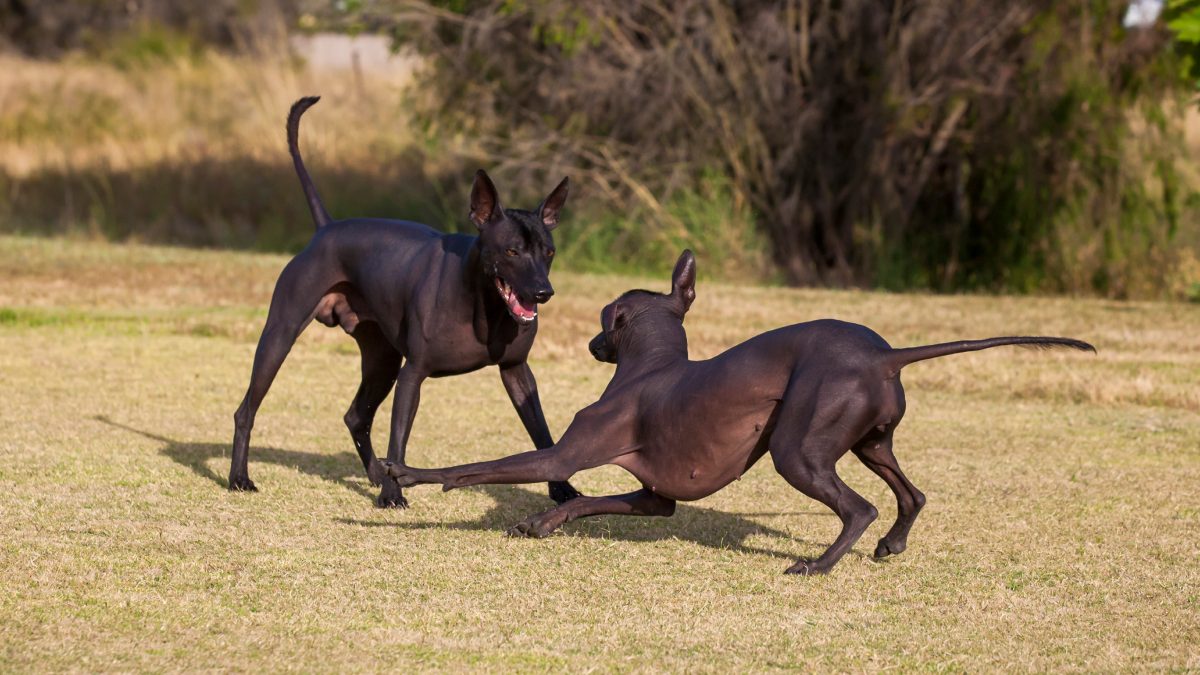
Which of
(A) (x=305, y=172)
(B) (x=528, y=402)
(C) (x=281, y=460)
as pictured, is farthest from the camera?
(C) (x=281, y=460)

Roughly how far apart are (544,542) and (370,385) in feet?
6.69

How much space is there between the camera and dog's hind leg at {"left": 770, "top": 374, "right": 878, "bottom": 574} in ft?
20.0

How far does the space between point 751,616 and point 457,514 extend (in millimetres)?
2257

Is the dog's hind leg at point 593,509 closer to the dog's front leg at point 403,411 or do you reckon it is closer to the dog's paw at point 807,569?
the dog's paw at point 807,569

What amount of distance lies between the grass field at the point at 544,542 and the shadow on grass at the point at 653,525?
0.03m

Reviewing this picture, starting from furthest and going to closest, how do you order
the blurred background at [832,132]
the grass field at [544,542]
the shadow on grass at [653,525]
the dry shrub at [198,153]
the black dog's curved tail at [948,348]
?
the dry shrub at [198,153] → the blurred background at [832,132] → the shadow on grass at [653,525] → the black dog's curved tail at [948,348] → the grass field at [544,542]

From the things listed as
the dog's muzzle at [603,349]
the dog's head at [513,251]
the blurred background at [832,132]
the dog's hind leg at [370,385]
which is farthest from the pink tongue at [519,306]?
the blurred background at [832,132]

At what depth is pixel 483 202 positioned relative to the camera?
24.1ft

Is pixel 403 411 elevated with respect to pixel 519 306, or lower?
lower

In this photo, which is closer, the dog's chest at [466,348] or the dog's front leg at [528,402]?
the dog's chest at [466,348]

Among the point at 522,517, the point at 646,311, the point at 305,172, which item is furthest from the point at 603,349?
the point at 305,172

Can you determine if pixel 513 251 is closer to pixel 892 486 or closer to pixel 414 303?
pixel 414 303

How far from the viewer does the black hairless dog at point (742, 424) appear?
6.13 m

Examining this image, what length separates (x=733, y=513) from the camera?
7.90 meters
